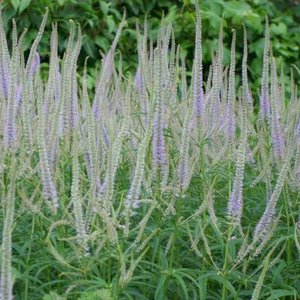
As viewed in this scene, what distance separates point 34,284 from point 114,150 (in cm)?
82

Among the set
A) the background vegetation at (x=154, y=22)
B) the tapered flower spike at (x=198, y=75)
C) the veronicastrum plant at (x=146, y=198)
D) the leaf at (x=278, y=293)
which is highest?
the background vegetation at (x=154, y=22)

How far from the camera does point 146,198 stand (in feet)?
11.5

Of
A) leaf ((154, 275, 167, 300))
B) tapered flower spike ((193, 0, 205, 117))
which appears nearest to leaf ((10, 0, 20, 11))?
tapered flower spike ((193, 0, 205, 117))

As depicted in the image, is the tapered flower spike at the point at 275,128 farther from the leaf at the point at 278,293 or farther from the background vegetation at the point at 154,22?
the background vegetation at the point at 154,22

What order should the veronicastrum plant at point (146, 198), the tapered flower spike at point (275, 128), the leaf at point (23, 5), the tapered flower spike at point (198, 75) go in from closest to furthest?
1. the veronicastrum plant at point (146, 198)
2. the tapered flower spike at point (198, 75)
3. the tapered flower spike at point (275, 128)
4. the leaf at point (23, 5)

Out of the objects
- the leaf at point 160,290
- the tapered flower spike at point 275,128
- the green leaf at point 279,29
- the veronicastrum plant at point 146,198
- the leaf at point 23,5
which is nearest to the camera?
the veronicastrum plant at point 146,198

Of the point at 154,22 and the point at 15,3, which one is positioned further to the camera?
the point at 154,22

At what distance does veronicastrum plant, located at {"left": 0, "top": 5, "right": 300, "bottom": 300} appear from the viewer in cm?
290

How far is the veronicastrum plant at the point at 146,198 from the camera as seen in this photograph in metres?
2.90

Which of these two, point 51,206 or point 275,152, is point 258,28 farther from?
point 51,206

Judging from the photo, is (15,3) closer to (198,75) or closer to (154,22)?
(154,22)

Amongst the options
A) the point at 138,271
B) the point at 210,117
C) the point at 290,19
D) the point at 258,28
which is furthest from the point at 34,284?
the point at 290,19

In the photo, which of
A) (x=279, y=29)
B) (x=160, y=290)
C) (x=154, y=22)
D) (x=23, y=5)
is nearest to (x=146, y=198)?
(x=160, y=290)

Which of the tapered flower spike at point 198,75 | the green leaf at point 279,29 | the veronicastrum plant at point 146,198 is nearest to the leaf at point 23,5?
the green leaf at point 279,29
